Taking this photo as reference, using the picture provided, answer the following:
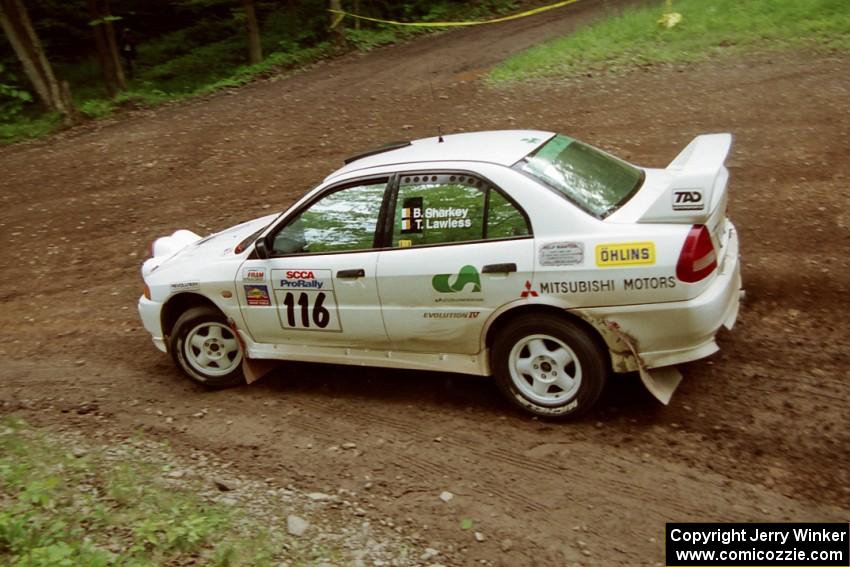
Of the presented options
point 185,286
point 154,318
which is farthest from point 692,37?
point 154,318

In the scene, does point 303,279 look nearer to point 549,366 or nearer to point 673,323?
point 549,366

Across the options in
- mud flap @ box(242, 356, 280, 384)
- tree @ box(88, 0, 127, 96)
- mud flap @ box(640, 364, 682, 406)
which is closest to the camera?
mud flap @ box(640, 364, 682, 406)

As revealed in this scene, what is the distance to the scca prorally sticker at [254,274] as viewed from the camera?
585 centimetres

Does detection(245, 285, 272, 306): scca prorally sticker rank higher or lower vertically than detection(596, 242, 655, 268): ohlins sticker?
lower

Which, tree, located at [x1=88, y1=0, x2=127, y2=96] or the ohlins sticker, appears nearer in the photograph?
the ohlins sticker

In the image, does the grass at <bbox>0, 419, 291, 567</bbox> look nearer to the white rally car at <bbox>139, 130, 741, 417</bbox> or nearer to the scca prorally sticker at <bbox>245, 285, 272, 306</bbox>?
the scca prorally sticker at <bbox>245, 285, 272, 306</bbox>

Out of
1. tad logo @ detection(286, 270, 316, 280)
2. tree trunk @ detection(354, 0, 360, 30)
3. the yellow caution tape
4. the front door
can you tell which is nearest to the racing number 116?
the front door

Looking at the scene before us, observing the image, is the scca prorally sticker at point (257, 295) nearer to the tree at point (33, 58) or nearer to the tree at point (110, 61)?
the tree at point (33, 58)

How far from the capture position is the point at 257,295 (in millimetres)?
5918

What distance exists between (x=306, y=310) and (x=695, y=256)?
2.76 m

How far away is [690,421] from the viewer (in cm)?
511

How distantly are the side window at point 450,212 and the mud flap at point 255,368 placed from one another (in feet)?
5.64

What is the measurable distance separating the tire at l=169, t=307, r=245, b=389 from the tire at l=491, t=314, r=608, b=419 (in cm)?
227

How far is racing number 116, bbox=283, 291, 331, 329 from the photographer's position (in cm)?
572
